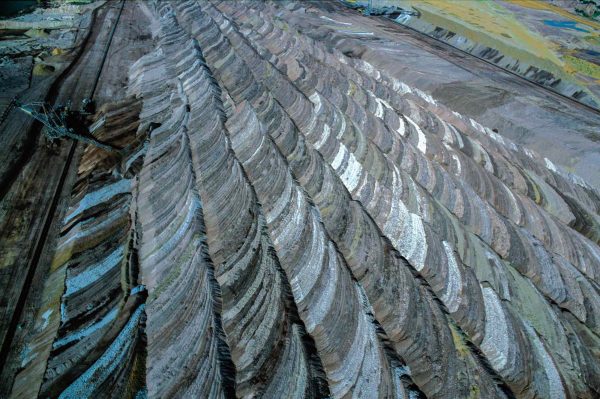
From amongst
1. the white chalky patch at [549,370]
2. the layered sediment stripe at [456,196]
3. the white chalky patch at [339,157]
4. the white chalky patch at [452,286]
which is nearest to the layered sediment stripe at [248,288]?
the white chalky patch at [339,157]

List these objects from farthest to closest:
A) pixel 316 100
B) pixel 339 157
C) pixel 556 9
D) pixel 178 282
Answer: pixel 556 9, pixel 316 100, pixel 339 157, pixel 178 282

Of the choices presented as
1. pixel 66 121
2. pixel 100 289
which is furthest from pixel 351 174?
pixel 66 121

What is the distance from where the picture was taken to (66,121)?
1856cm

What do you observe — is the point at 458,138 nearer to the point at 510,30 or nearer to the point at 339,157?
the point at 339,157

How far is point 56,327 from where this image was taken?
36.6 feet

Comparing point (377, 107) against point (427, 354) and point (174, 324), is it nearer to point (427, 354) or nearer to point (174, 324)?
point (427, 354)

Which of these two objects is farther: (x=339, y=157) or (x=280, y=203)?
(x=339, y=157)

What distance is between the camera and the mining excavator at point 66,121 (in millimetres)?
17531

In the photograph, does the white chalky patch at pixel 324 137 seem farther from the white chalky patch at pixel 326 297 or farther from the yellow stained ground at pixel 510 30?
the yellow stained ground at pixel 510 30

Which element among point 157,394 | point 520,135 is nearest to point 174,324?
point 157,394

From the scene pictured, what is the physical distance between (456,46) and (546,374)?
37502 mm

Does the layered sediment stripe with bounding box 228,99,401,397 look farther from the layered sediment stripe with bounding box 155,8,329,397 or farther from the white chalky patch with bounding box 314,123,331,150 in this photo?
the white chalky patch with bounding box 314,123,331,150

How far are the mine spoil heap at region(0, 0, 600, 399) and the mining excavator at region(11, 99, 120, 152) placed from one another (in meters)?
0.52

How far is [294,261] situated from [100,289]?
6328mm
